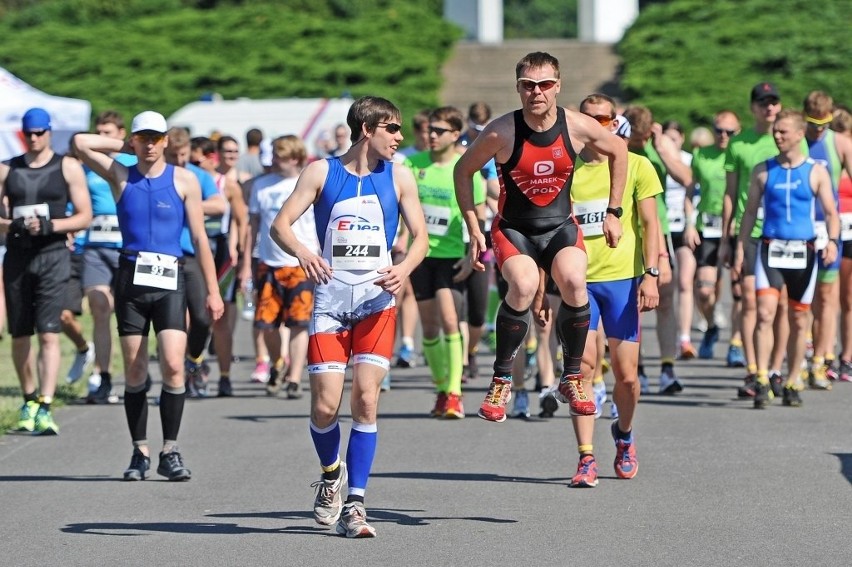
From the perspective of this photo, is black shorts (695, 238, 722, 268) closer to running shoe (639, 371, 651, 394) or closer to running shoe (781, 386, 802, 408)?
running shoe (639, 371, 651, 394)

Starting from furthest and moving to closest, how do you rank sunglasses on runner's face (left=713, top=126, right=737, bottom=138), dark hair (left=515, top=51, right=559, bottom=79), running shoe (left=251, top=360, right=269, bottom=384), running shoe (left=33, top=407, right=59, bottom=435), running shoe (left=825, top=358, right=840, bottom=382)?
sunglasses on runner's face (left=713, top=126, right=737, bottom=138) < running shoe (left=251, top=360, right=269, bottom=384) < running shoe (left=825, top=358, right=840, bottom=382) < running shoe (left=33, top=407, right=59, bottom=435) < dark hair (left=515, top=51, right=559, bottom=79)

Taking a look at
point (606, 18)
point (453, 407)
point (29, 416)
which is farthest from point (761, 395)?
point (606, 18)

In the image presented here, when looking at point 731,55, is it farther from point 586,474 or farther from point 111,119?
point 586,474

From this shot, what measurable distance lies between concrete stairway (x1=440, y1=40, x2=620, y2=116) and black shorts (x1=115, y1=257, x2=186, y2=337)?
24888mm

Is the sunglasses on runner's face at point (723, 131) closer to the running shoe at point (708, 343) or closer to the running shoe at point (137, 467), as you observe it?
the running shoe at point (708, 343)

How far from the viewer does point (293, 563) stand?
25.8ft

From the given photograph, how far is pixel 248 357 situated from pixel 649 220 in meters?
8.65

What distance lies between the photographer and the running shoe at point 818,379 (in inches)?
566

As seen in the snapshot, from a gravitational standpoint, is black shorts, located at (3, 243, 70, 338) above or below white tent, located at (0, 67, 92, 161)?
below

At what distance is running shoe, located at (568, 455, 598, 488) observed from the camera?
9.82 m

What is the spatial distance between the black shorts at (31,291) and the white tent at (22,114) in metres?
6.17

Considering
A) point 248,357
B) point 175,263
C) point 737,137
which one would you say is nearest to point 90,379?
point 248,357

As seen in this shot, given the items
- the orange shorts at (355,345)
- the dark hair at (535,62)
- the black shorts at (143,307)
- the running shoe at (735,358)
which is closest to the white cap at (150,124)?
the black shorts at (143,307)

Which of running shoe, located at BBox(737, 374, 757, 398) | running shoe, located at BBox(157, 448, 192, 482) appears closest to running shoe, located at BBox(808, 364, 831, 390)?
running shoe, located at BBox(737, 374, 757, 398)
